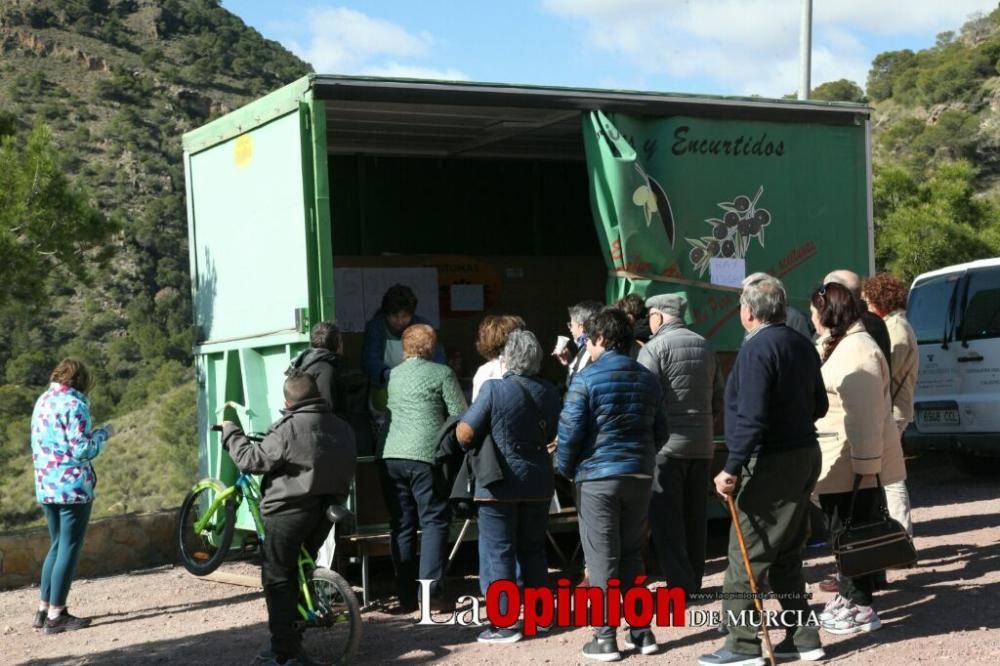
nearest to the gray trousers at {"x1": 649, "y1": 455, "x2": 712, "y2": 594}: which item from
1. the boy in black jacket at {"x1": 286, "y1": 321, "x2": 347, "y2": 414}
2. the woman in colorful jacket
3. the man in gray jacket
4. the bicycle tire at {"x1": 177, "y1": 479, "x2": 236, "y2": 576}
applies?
the man in gray jacket

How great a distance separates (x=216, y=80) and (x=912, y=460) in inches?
1467

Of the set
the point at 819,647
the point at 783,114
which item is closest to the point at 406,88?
the point at 783,114

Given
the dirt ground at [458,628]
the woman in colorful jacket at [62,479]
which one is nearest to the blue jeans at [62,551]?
the woman in colorful jacket at [62,479]

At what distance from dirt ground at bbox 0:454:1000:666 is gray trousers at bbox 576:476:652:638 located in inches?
16.2

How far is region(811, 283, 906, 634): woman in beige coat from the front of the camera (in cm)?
597

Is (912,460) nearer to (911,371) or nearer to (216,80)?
(911,371)

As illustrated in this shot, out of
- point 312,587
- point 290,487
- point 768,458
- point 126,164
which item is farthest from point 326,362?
point 126,164

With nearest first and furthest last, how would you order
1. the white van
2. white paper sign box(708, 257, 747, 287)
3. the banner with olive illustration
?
1. the banner with olive illustration
2. white paper sign box(708, 257, 747, 287)
3. the white van

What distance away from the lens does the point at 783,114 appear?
8.68 meters

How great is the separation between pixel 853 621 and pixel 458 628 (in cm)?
208

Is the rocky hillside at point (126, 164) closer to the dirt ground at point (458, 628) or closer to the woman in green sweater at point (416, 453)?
the dirt ground at point (458, 628)

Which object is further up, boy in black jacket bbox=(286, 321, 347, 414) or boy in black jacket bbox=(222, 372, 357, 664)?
boy in black jacket bbox=(286, 321, 347, 414)

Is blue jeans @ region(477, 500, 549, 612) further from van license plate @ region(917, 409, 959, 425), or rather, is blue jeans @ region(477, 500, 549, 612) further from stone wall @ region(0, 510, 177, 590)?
van license plate @ region(917, 409, 959, 425)

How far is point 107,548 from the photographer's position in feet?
30.7
